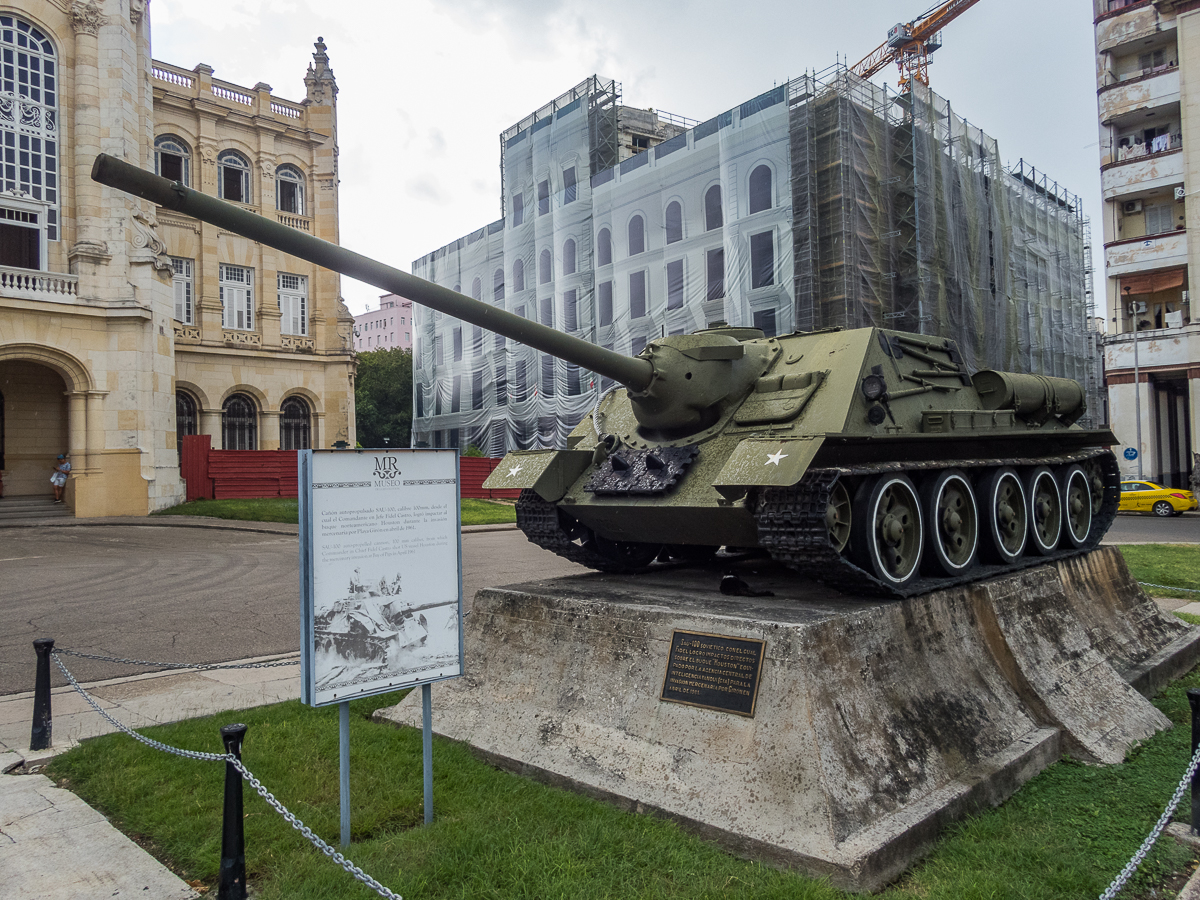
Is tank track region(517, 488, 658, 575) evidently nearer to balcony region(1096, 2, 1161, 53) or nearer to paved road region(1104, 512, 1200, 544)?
paved road region(1104, 512, 1200, 544)

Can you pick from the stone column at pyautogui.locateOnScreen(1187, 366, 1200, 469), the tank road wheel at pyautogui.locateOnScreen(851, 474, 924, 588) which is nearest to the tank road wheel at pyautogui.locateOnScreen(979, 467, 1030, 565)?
the tank road wheel at pyautogui.locateOnScreen(851, 474, 924, 588)

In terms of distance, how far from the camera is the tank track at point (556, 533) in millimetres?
7543

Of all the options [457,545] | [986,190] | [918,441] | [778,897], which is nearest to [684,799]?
[778,897]

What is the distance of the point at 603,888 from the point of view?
3.74 m

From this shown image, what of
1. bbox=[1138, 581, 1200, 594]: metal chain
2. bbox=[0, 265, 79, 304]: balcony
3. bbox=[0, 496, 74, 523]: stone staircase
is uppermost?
bbox=[0, 265, 79, 304]: balcony

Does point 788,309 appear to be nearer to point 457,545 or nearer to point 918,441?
point 918,441

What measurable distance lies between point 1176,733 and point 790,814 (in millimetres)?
3682

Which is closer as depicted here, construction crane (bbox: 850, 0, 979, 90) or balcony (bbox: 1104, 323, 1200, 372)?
balcony (bbox: 1104, 323, 1200, 372)

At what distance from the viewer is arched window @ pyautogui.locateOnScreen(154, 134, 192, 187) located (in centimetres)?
2986

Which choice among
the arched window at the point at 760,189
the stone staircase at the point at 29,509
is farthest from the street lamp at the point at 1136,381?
the stone staircase at the point at 29,509

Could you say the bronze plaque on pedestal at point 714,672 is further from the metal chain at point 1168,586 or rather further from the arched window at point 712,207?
→ the arched window at point 712,207

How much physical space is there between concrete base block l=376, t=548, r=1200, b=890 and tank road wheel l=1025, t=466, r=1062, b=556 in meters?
0.94

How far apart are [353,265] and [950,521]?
4.85 meters

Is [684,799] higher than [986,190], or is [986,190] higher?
[986,190]
